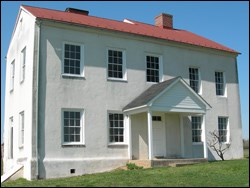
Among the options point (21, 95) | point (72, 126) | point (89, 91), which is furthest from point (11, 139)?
point (89, 91)

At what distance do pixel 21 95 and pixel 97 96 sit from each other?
156 inches

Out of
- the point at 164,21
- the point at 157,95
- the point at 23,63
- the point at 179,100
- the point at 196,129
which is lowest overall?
the point at 196,129

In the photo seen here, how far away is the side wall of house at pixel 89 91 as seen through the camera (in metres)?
18.4

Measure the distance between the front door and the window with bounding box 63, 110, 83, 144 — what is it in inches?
170

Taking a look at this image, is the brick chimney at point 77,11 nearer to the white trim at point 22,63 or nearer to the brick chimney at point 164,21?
the white trim at point 22,63

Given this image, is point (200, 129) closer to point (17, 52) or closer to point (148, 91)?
point (148, 91)

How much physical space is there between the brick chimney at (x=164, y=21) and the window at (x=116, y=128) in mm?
9906

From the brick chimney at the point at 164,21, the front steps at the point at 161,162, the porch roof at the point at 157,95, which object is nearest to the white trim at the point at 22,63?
the porch roof at the point at 157,95

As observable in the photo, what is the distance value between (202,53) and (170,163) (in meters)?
8.47

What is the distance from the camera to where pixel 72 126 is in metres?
19.0

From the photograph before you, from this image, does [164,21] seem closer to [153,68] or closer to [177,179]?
[153,68]

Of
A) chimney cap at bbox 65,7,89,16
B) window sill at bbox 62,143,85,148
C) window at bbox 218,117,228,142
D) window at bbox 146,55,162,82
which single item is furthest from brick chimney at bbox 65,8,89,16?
window at bbox 218,117,228,142

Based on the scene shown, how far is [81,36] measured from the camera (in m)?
20.0

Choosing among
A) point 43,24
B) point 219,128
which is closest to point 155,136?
point 219,128
